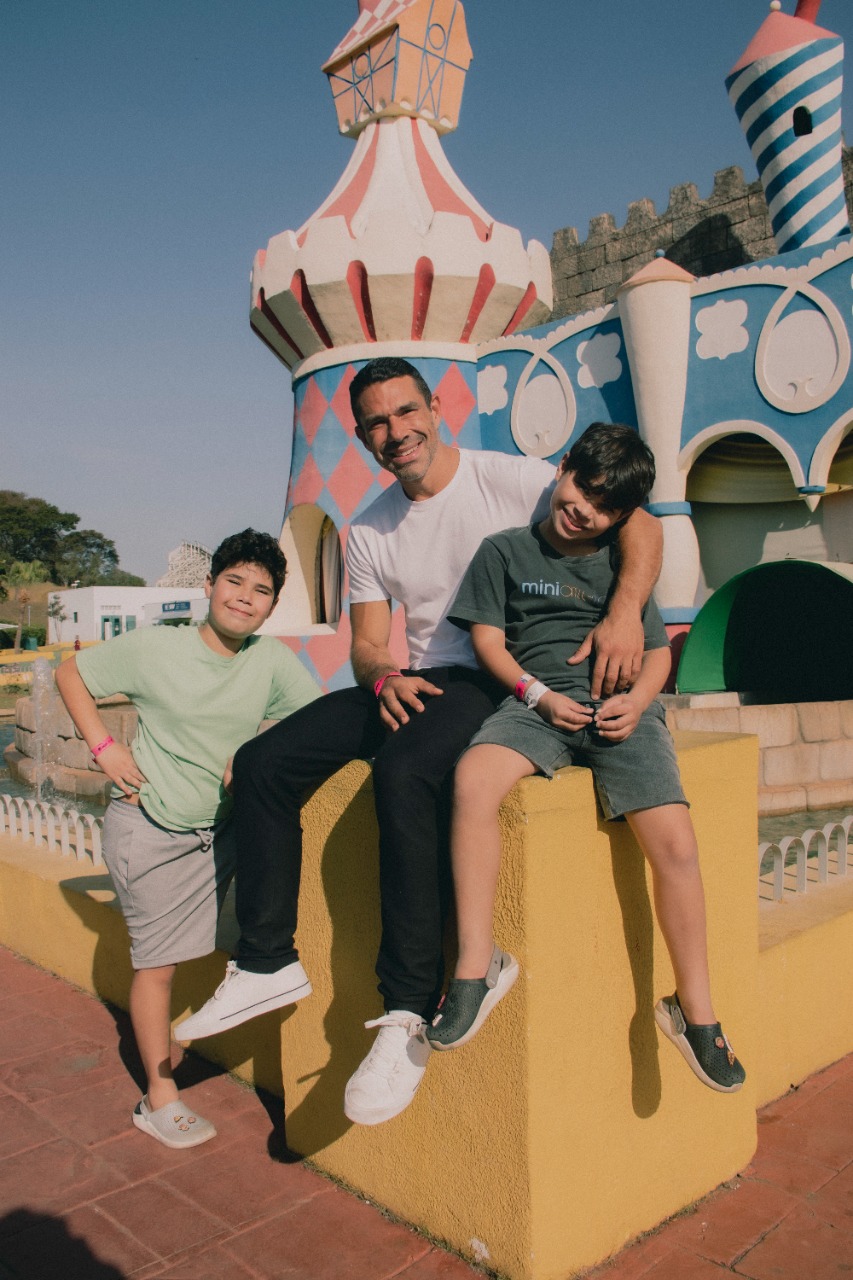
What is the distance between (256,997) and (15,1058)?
1558 mm

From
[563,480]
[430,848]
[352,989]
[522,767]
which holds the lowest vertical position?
[352,989]

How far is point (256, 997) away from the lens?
2113 mm

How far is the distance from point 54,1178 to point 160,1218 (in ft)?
1.24

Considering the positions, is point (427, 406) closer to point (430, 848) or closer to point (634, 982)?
point (430, 848)

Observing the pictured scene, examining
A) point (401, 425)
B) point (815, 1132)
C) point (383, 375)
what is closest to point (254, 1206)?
point (815, 1132)

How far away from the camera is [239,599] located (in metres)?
2.60

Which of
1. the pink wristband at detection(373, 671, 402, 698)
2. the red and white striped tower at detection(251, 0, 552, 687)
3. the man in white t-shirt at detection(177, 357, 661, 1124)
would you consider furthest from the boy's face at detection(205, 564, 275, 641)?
the red and white striped tower at detection(251, 0, 552, 687)

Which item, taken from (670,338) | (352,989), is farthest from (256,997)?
(670,338)

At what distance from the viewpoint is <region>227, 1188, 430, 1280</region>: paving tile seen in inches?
80.0

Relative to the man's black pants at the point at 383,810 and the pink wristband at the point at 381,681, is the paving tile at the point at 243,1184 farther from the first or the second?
the pink wristband at the point at 381,681

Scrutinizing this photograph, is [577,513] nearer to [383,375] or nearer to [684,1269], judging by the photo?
[383,375]

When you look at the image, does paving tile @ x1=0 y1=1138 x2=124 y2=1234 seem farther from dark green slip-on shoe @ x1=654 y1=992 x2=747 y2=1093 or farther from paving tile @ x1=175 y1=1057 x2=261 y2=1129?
dark green slip-on shoe @ x1=654 y1=992 x2=747 y2=1093

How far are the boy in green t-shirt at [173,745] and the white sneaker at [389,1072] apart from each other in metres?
0.95

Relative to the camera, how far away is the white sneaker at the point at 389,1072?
5.86 feet
